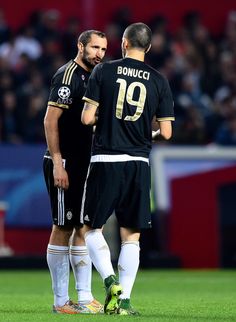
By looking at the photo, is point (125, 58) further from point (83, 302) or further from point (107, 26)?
point (107, 26)

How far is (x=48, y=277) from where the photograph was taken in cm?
1472

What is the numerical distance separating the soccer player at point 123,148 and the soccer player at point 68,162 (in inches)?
16.0

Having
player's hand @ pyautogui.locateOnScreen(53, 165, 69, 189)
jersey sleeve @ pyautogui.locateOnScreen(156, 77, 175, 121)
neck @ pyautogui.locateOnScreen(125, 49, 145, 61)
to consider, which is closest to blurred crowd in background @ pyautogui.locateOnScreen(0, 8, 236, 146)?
player's hand @ pyautogui.locateOnScreen(53, 165, 69, 189)

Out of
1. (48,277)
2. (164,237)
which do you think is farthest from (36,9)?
(48,277)

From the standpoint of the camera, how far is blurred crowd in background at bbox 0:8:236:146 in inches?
720

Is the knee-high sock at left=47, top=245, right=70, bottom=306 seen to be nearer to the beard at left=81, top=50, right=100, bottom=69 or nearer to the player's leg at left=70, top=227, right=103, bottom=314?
the player's leg at left=70, top=227, right=103, bottom=314

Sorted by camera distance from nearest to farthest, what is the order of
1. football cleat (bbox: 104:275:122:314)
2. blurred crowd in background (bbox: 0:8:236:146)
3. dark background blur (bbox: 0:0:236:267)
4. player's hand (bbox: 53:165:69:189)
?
football cleat (bbox: 104:275:122:314) < player's hand (bbox: 53:165:69:189) < dark background blur (bbox: 0:0:236:267) < blurred crowd in background (bbox: 0:8:236:146)

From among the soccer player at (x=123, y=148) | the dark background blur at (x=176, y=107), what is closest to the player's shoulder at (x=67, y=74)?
the soccer player at (x=123, y=148)

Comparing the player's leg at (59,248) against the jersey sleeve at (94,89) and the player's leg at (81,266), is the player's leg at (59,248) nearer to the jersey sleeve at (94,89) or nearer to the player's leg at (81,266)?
the player's leg at (81,266)

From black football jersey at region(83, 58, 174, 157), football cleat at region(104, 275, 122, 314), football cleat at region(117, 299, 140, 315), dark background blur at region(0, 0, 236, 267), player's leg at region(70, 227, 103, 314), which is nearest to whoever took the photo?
football cleat at region(104, 275, 122, 314)

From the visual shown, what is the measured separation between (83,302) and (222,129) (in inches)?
399

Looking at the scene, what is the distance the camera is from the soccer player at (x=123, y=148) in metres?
8.55

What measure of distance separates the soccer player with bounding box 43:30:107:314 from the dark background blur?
7259 millimetres

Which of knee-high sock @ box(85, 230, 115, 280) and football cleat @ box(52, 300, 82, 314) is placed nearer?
knee-high sock @ box(85, 230, 115, 280)
